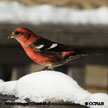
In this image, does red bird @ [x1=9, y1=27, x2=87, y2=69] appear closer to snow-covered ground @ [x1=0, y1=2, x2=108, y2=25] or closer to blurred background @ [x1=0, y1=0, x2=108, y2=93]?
blurred background @ [x1=0, y1=0, x2=108, y2=93]

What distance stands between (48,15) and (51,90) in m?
2.28

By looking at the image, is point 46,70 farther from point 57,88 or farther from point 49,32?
point 49,32

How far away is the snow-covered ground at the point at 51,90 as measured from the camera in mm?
3281

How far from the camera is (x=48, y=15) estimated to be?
5488 millimetres

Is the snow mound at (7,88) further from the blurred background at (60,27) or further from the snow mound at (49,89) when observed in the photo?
the blurred background at (60,27)

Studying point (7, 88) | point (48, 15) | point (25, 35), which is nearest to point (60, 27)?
point (48, 15)

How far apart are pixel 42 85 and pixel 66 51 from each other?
474 mm

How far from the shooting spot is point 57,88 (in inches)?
132

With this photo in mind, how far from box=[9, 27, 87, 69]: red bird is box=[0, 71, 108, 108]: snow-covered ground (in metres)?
0.25

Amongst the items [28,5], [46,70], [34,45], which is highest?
[28,5]

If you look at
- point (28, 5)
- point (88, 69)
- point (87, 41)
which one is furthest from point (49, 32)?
point (88, 69)

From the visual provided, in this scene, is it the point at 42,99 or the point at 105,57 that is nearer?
the point at 42,99

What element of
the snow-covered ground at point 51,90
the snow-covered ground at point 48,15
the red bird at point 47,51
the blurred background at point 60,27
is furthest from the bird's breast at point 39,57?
the snow-covered ground at point 48,15

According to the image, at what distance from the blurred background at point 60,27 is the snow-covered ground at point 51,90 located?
1.25m
